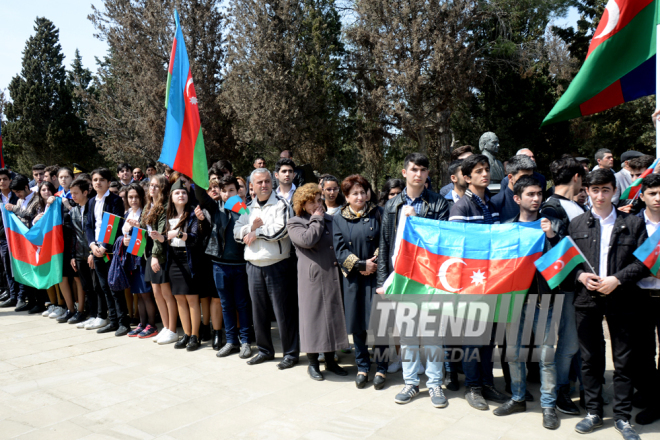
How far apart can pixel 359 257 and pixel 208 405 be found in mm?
1865

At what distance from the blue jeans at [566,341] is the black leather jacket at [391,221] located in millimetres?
1221

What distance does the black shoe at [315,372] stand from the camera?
16.1 feet

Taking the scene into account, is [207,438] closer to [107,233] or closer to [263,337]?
[263,337]

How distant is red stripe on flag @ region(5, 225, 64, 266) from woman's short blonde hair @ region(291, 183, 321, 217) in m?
4.35

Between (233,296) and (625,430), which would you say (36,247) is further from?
(625,430)

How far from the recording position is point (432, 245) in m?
4.17

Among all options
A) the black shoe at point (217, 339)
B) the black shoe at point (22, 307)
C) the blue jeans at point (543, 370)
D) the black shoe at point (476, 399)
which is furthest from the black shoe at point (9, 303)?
the blue jeans at point (543, 370)

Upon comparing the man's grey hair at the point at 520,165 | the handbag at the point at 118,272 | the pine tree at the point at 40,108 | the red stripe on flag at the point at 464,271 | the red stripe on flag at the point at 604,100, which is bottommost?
the handbag at the point at 118,272

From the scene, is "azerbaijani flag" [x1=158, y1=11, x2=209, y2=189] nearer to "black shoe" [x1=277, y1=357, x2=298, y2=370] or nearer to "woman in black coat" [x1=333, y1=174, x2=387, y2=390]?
"woman in black coat" [x1=333, y1=174, x2=387, y2=390]

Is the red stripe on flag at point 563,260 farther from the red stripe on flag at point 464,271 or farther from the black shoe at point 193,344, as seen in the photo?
the black shoe at point 193,344

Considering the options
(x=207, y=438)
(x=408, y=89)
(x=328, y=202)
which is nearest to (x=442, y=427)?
(x=207, y=438)

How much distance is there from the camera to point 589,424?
3641 mm

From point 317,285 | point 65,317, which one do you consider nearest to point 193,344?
point 317,285

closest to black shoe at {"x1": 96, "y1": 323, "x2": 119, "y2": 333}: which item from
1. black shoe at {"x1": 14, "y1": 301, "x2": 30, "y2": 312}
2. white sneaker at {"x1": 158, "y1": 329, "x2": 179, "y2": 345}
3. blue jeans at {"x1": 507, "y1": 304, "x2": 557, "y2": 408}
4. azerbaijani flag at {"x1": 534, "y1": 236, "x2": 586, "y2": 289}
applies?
white sneaker at {"x1": 158, "y1": 329, "x2": 179, "y2": 345}
